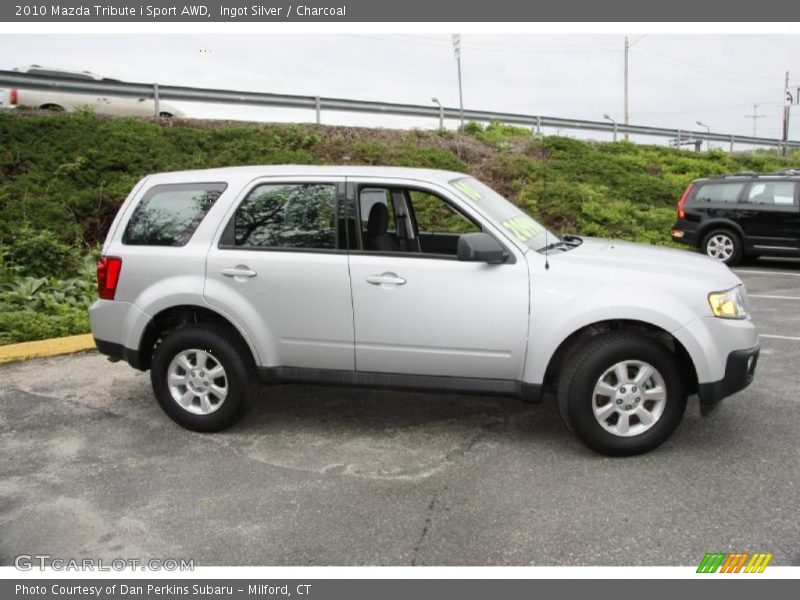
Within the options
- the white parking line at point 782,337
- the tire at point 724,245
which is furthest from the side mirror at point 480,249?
the tire at point 724,245

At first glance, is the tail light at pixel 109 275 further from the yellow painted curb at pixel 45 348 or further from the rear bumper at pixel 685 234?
the rear bumper at pixel 685 234

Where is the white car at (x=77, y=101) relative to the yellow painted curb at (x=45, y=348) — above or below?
above

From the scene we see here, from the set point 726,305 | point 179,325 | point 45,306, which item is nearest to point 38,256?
point 45,306

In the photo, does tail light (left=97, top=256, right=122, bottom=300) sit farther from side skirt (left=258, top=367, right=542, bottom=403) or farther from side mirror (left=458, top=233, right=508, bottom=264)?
side mirror (left=458, top=233, right=508, bottom=264)

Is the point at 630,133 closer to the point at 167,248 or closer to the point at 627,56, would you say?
the point at 167,248

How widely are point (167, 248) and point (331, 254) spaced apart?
1171 mm

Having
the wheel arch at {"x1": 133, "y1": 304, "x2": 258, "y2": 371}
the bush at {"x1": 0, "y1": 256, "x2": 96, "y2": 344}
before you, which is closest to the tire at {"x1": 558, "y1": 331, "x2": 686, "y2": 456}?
the wheel arch at {"x1": 133, "y1": 304, "x2": 258, "y2": 371}

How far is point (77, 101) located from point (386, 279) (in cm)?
1235

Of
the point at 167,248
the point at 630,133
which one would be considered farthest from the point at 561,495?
the point at 630,133

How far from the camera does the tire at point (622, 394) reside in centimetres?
437

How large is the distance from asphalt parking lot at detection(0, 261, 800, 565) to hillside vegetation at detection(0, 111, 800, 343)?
3338mm

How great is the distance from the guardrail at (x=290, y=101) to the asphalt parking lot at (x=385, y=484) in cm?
1008

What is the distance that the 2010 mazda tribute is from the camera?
4.40 meters

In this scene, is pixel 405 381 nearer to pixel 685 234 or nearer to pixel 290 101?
pixel 685 234
